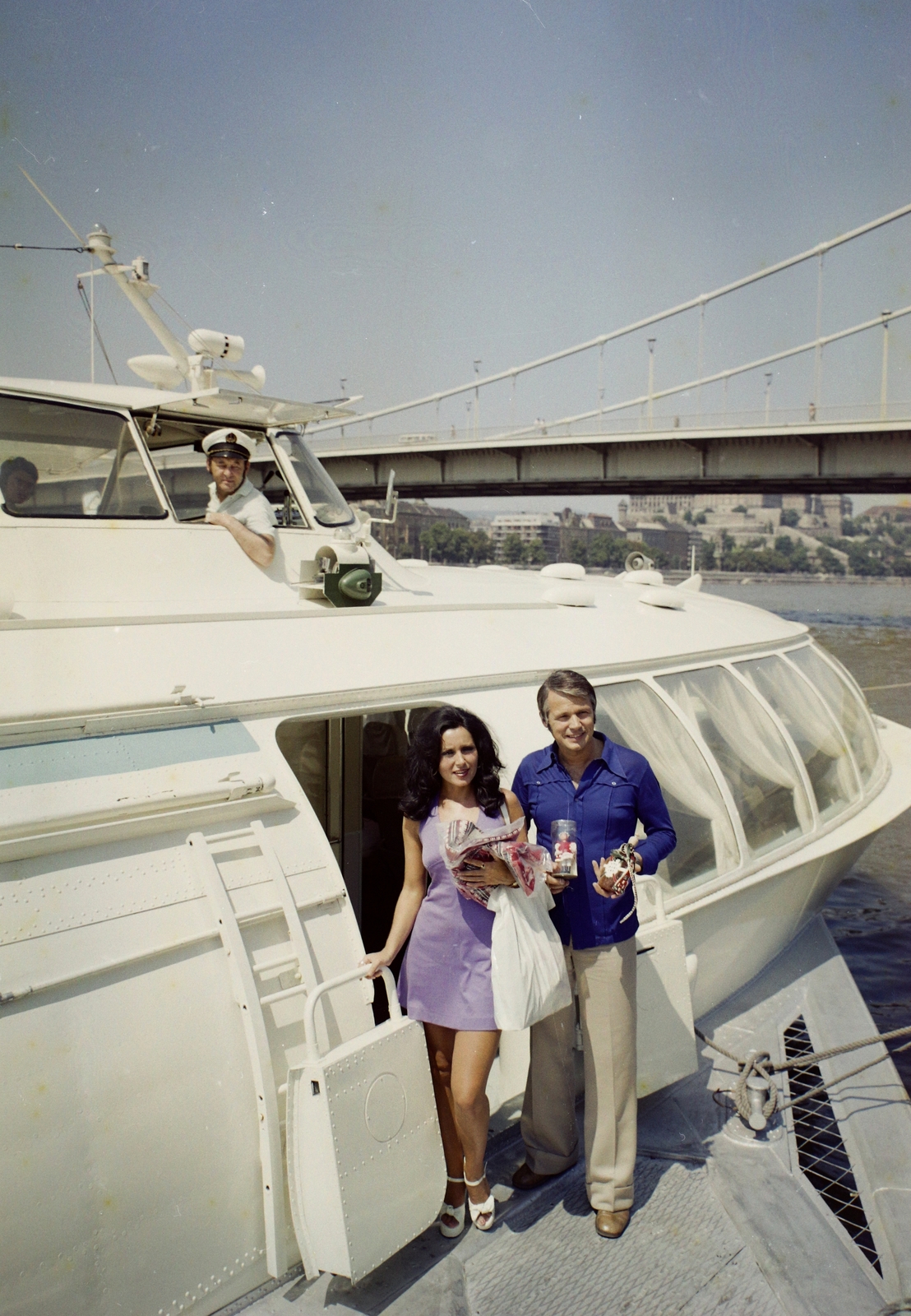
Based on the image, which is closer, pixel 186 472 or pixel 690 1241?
pixel 690 1241

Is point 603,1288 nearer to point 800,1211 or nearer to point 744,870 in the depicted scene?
point 800,1211

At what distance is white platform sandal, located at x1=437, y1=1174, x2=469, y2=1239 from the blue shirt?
0.99 meters

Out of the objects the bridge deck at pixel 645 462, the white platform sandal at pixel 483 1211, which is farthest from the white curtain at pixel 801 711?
the bridge deck at pixel 645 462

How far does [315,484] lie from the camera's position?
5410 millimetres

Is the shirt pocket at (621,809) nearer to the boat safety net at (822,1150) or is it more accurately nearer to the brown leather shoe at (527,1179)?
the brown leather shoe at (527,1179)

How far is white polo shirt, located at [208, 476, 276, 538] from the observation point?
4484 millimetres

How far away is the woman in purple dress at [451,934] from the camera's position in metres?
2.90

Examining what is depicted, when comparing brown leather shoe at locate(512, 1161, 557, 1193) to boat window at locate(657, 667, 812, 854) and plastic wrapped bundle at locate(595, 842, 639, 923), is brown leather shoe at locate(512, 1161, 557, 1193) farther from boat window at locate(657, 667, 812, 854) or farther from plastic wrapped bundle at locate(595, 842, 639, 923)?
boat window at locate(657, 667, 812, 854)

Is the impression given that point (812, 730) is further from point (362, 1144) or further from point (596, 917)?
→ point (362, 1144)

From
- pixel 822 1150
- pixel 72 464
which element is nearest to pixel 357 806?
pixel 72 464

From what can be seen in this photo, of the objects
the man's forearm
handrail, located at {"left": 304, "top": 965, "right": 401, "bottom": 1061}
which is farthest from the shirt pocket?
the man's forearm

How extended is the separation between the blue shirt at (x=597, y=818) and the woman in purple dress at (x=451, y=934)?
0.13m

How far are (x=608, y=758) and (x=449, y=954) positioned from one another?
2.82 feet

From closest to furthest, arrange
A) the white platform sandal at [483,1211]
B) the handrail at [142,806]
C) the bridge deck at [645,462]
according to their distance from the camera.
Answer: the handrail at [142,806] → the white platform sandal at [483,1211] → the bridge deck at [645,462]
